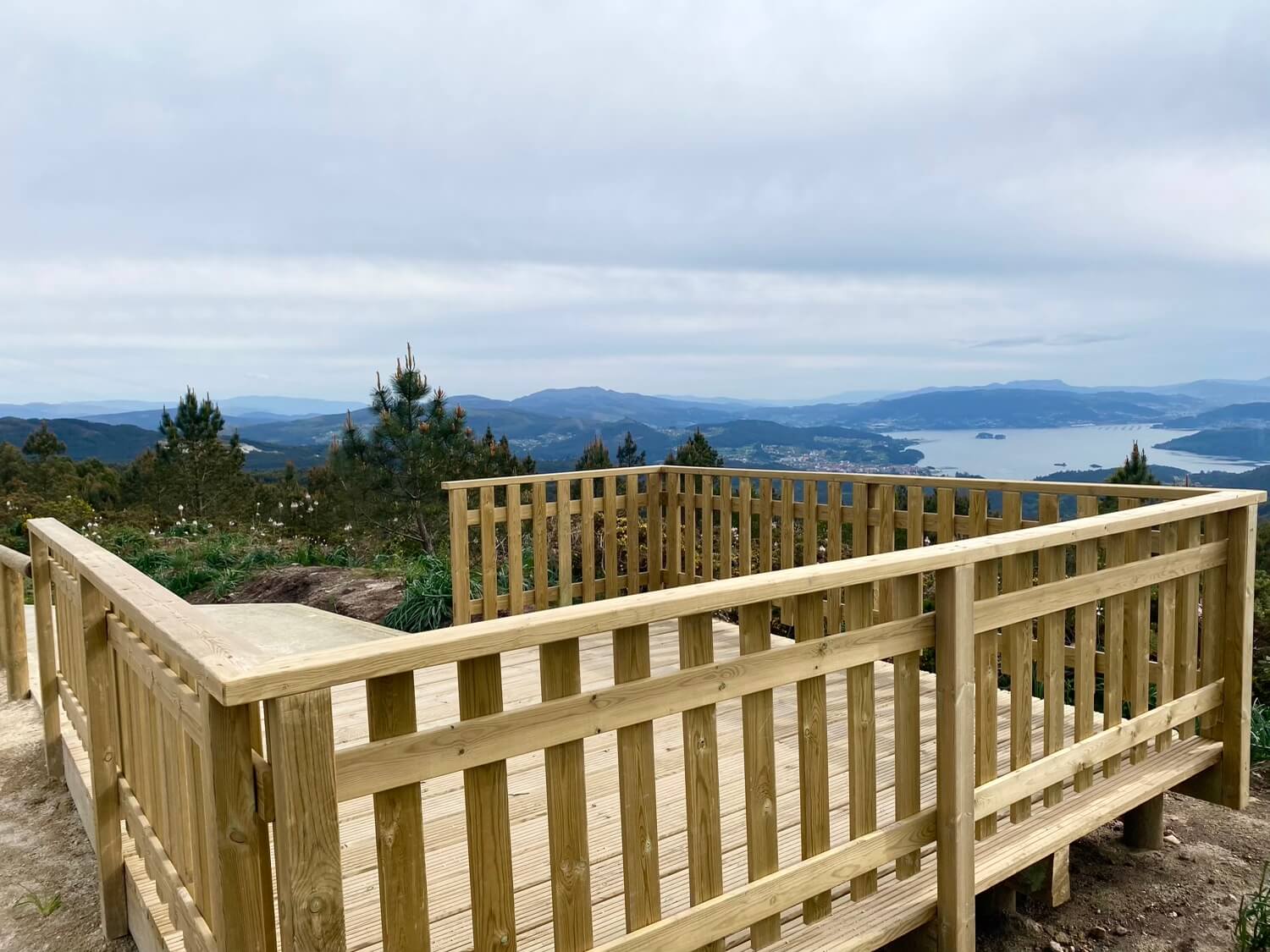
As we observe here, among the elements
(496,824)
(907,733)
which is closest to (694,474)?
(907,733)

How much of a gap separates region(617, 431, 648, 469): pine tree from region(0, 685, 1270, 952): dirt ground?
64.3 feet

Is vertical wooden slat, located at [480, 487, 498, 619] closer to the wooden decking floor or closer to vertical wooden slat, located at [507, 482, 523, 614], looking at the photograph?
vertical wooden slat, located at [507, 482, 523, 614]

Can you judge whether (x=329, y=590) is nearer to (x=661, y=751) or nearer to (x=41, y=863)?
(x=41, y=863)

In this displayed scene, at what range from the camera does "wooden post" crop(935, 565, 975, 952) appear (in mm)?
2412

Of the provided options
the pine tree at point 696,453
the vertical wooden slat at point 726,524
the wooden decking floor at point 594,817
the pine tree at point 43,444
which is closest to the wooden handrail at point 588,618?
the wooden decking floor at point 594,817

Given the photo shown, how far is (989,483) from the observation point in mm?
4516

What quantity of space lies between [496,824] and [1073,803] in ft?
7.74

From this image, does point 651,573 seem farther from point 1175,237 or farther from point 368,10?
point 1175,237

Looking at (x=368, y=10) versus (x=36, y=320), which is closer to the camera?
(x=368, y=10)

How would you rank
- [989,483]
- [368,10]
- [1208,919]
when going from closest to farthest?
[1208,919]
[989,483]
[368,10]

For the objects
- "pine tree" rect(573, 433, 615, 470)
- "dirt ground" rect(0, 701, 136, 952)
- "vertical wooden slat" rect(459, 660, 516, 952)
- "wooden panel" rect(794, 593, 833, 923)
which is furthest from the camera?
"pine tree" rect(573, 433, 615, 470)

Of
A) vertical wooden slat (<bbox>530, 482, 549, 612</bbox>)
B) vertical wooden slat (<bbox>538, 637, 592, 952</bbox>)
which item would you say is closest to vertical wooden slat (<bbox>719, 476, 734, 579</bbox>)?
vertical wooden slat (<bbox>530, 482, 549, 612</bbox>)

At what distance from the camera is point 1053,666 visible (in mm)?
2951

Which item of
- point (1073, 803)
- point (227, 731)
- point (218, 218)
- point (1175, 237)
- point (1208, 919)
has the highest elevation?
point (218, 218)
